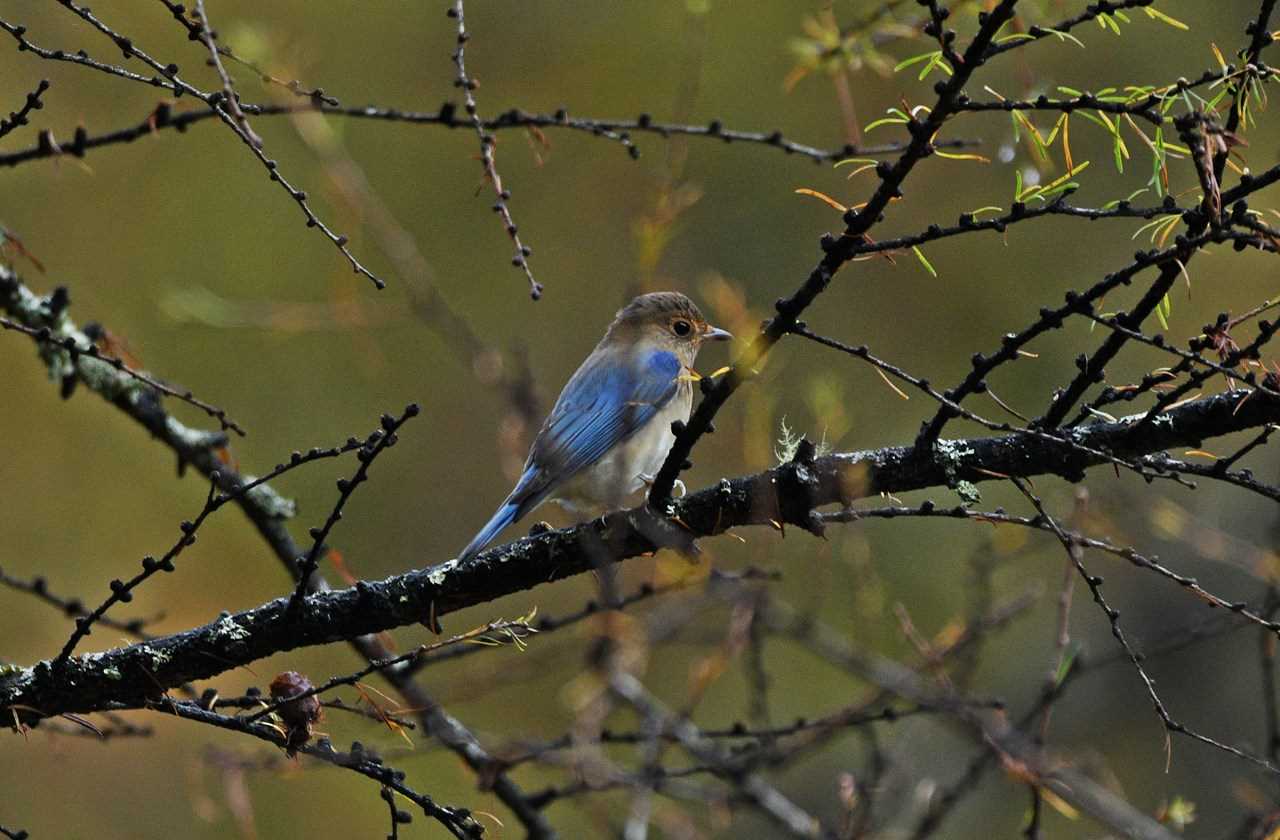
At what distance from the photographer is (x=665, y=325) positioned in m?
5.74

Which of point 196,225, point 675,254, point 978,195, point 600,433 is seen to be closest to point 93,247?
point 196,225

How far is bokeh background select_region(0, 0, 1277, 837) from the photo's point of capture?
20.4ft

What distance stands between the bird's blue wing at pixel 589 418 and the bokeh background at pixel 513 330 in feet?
2.57

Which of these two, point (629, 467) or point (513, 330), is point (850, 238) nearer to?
point (629, 467)

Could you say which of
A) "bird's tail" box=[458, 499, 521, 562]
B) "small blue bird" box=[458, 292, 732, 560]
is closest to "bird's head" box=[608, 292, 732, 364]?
"small blue bird" box=[458, 292, 732, 560]

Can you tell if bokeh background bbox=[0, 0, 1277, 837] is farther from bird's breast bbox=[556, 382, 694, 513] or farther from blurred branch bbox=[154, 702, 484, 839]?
blurred branch bbox=[154, 702, 484, 839]

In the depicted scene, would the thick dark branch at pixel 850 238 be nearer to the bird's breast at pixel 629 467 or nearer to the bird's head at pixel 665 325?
the bird's breast at pixel 629 467

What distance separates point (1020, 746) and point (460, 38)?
158 cm

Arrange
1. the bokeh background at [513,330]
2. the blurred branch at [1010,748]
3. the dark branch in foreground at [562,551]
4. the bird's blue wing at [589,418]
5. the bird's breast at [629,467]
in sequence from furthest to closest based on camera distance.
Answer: the bokeh background at [513,330]
the bird's breast at [629,467]
the bird's blue wing at [589,418]
the dark branch in foreground at [562,551]
the blurred branch at [1010,748]

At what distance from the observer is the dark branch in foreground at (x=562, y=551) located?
267cm

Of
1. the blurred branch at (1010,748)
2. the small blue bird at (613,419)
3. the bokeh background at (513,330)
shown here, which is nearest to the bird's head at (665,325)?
the small blue bird at (613,419)

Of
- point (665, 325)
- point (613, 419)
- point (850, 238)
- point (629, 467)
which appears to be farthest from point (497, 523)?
point (850, 238)

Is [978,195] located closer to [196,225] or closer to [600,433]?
[600,433]

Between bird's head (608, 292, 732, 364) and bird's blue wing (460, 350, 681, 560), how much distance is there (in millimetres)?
218
